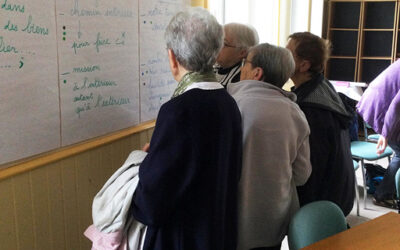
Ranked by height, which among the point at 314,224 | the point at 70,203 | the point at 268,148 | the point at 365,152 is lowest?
the point at 365,152

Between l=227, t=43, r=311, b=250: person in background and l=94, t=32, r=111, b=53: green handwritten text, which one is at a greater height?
l=94, t=32, r=111, b=53: green handwritten text

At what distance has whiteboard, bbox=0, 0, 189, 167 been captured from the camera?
1.59m

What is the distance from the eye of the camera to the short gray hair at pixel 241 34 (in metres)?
2.35

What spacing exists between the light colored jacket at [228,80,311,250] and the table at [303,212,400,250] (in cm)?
28

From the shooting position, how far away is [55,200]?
1.87 meters

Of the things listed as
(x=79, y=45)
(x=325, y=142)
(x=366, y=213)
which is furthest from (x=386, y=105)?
(x=79, y=45)

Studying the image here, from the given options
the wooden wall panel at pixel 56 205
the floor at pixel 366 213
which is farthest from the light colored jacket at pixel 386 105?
the wooden wall panel at pixel 56 205

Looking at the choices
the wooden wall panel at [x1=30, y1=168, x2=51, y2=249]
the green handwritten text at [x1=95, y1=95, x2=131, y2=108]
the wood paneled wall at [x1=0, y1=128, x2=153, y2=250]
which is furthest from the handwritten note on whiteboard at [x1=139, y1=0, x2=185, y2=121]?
the wooden wall panel at [x1=30, y1=168, x2=51, y2=249]

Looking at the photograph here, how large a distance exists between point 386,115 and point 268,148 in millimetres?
2301

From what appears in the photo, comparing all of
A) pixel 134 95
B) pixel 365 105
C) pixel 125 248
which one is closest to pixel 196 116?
pixel 125 248

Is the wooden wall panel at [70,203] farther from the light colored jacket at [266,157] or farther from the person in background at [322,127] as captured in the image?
the person in background at [322,127]

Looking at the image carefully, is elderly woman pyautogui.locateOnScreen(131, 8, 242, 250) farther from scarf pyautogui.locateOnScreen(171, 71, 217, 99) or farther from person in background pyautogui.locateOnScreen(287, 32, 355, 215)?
person in background pyautogui.locateOnScreen(287, 32, 355, 215)

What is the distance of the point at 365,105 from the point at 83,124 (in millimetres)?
2694

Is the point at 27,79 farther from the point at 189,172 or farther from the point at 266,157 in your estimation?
the point at 266,157
